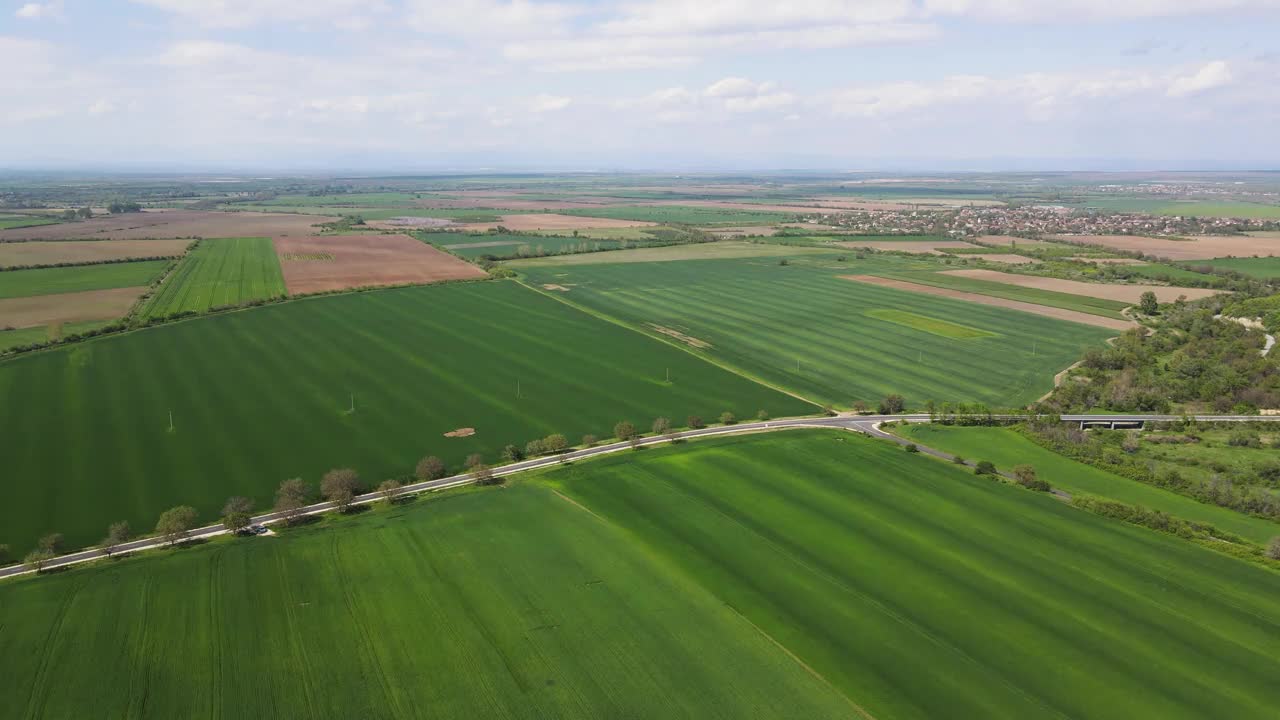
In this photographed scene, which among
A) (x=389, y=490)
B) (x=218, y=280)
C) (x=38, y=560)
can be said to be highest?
(x=218, y=280)

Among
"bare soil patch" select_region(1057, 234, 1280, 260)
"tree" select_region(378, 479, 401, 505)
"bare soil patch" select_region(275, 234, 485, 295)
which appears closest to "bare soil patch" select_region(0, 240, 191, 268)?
"bare soil patch" select_region(275, 234, 485, 295)

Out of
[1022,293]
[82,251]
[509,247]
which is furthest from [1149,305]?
[82,251]

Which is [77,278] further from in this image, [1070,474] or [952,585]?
[1070,474]

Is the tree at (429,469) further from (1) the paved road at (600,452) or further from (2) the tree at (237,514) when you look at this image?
(2) the tree at (237,514)

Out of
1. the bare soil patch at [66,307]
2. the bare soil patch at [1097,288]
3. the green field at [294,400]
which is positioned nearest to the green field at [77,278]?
the bare soil patch at [66,307]

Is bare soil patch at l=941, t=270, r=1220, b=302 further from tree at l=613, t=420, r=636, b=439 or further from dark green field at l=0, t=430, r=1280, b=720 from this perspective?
tree at l=613, t=420, r=636, b=439

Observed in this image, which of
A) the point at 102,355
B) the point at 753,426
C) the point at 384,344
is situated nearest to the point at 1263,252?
the point at 753,426
